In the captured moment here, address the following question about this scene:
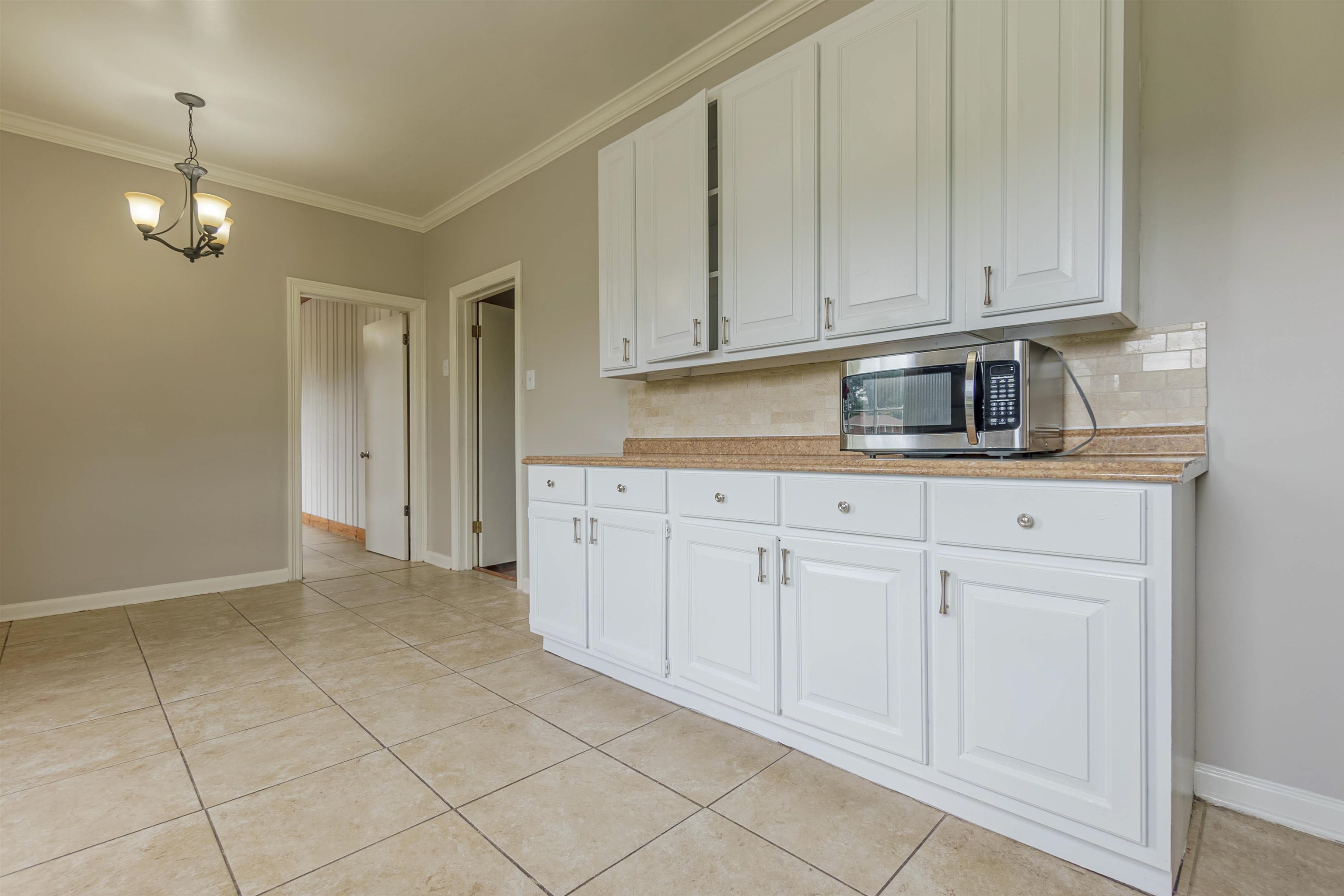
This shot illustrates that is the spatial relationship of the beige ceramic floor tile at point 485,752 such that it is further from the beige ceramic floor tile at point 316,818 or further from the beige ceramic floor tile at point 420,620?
the beige ceramic floor tile at point 420,620

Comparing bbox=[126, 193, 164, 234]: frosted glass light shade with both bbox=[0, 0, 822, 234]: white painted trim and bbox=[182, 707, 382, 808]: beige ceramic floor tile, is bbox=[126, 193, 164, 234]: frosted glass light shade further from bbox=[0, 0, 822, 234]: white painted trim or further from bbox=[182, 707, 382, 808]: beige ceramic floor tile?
bbox=[182, 707, 382, 808]: beige ceramic floor tile

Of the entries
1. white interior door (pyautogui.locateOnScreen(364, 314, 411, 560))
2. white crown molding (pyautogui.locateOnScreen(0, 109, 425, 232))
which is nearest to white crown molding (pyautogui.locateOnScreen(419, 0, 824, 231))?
white crown molding (pyautogui.locateOnScreen(0, 109, 425, 232))

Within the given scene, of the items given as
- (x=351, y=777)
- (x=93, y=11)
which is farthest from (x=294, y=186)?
(x=351, y=777)

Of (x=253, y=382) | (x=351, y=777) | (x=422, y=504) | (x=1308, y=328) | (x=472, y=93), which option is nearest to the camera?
(x=1308, y=328)

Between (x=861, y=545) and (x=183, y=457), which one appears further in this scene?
(x=183, y=457)

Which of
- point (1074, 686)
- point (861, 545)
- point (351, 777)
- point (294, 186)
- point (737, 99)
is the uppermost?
point (294, 186)

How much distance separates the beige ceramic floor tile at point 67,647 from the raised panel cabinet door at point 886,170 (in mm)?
3496

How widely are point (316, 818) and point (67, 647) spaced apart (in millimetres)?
2342

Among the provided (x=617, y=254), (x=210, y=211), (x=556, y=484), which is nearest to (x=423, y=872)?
(x=556, y=484)

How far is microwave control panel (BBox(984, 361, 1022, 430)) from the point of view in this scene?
5.09ft

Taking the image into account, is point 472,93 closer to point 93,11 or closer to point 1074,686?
point 93,11

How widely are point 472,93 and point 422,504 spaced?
2918 mm

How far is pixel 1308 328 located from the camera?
1.50 metres

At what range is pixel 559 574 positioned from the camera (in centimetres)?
265
